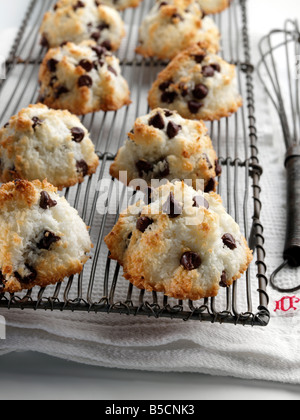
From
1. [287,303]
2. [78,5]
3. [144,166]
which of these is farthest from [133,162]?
[78,5]

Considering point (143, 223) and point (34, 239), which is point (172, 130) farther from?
point (34, 239)

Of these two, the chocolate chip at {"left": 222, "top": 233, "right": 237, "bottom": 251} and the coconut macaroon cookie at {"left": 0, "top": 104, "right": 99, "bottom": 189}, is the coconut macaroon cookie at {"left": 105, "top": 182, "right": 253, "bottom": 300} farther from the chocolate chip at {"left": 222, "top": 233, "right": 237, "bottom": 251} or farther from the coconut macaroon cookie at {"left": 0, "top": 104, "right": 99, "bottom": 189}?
the coconut macaroon cookie at {"left": 0, "top": 104, "right": 99, "bottom": 189}

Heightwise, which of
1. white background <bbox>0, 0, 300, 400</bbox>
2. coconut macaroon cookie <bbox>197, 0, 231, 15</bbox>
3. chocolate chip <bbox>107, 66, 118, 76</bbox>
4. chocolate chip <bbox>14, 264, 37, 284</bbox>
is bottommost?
white background <bbox>0, 0, 300, 400</bbox>

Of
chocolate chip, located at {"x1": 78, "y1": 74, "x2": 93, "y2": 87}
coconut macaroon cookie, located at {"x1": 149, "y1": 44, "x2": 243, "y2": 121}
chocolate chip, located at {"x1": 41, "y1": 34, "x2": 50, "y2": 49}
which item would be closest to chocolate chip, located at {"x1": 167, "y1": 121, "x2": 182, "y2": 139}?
coconut macaroon cookie, located at {"x1": 149, "y1": 44, "x2": 243, "y2": 121}

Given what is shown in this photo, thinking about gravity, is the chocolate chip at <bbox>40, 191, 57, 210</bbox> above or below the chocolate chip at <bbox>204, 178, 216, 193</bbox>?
below

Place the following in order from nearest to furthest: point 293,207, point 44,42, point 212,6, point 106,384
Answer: point 106,384 → point 293,207 → point 44,42 → point 212,6

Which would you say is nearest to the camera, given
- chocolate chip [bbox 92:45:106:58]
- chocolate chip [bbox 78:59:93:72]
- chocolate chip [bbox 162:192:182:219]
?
chocolate chip [bbox 162:192:182:219]
